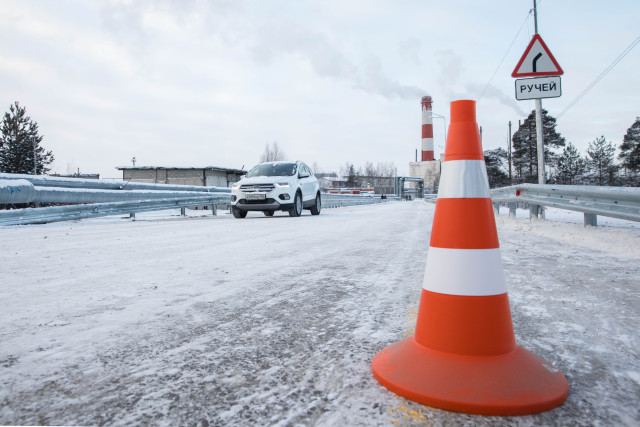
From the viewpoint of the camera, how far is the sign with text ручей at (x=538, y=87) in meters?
8.18

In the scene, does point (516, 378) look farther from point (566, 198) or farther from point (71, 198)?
point (71, 198)

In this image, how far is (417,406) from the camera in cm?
135

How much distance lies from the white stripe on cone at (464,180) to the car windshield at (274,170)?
1108 centimetres

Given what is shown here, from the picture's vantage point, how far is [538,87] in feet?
27.1

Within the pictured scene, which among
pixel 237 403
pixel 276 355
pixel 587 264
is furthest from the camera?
pixel 587 264

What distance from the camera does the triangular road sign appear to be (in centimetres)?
805

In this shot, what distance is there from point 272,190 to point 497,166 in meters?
46.4

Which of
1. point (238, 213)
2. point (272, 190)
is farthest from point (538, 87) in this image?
point (238, 213)

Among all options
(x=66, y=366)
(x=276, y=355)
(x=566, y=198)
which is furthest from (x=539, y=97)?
(x=66, y=366)

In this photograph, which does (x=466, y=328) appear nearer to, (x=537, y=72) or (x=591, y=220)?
(x=591, y=220)

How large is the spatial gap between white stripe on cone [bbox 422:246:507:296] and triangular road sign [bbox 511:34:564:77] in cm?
778

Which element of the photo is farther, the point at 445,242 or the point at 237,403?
the point at 445,242

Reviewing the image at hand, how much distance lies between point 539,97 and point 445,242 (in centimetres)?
789

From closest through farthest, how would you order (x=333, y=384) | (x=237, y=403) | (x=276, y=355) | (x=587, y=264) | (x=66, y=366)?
1. (x=237, y=403)
2. (x=333, y=384)
3. (x=66, y=366)
4. (x=276, y=355)
5. (x=587, y=264)
